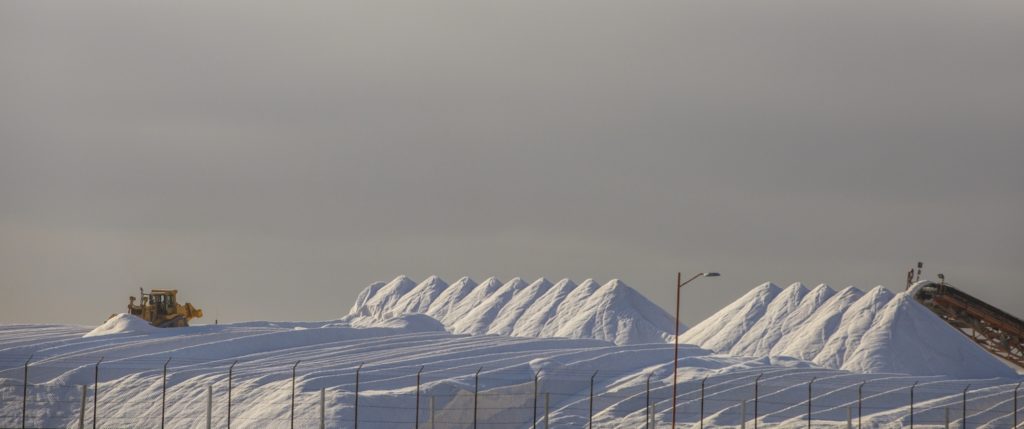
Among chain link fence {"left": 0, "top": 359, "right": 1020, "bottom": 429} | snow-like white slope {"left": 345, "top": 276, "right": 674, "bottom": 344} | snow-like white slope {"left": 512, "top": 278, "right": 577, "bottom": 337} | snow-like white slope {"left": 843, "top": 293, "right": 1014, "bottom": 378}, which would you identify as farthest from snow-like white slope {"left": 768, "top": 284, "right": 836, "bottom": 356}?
chain link fence {"left": 0, "top": 359, "right": 1020, "bottom": 429}

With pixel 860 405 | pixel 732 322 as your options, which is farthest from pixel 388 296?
pixel 860 405

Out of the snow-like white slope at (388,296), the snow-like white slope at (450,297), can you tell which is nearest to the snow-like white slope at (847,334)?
the snow-like white slope at (450,297)

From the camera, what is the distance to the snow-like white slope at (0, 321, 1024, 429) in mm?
76125

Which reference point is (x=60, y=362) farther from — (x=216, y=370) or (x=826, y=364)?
(x=826, y=364)

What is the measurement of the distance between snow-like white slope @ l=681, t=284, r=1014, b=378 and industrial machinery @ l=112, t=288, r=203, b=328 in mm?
37008

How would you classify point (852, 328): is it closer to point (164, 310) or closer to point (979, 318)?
point (979, 318)

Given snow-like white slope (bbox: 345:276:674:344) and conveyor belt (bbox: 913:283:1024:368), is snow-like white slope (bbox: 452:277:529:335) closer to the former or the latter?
snow-like white slope (bbox: 345:276:674:344)

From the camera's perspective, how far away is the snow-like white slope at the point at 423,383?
76125 mm

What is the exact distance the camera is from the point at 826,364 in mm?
112000

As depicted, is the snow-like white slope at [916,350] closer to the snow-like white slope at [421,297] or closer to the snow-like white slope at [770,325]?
the snow-like white slope at [770,325]

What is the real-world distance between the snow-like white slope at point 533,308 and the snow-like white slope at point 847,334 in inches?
242

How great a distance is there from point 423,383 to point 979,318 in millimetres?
31106

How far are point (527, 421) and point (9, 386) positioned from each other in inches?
964

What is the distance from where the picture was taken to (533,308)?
491ft
